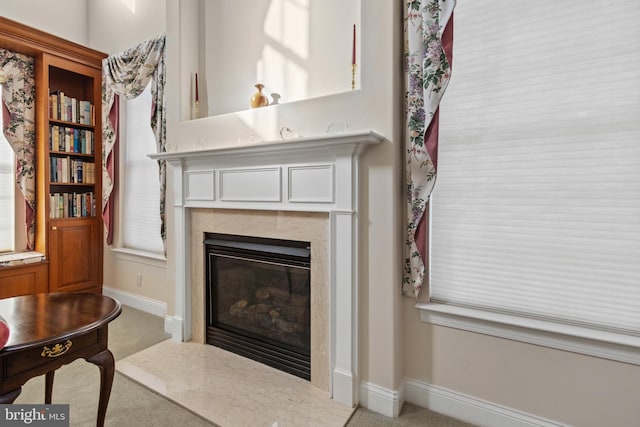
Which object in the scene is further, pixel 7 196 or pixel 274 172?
pixel 7 196

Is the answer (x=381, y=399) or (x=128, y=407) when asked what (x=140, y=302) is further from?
(x=381, y=399)

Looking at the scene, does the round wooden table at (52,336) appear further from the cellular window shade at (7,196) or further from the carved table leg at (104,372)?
the cellular window shade at (7,196)

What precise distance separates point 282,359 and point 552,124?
2.08 metres

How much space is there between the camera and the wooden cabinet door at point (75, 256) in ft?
10.5

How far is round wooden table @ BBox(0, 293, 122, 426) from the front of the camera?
1103 millimetres

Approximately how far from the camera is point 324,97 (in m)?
1.96

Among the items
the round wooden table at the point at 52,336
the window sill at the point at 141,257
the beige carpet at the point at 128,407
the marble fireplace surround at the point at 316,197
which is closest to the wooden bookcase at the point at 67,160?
the window sill at the point at 141,257

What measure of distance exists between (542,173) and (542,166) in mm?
34

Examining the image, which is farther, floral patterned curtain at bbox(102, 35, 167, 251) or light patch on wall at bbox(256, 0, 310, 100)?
floral patterned curtain at bbox(102, 35, 167, 251)

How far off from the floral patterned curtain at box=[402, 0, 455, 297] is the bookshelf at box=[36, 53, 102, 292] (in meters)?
3.39

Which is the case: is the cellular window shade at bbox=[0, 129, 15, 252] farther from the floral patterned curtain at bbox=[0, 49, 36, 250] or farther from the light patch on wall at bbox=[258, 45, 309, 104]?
the light patch on wall at bbox=[258, 45, 309, 104]

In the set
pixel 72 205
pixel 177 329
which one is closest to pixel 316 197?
pixel 177 329

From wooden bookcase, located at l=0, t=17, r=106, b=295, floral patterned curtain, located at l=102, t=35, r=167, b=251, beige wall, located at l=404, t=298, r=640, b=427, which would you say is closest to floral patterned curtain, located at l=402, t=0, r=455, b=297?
beige wall, located at l=404, t=298, r=640, b=427

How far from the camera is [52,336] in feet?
3.80
